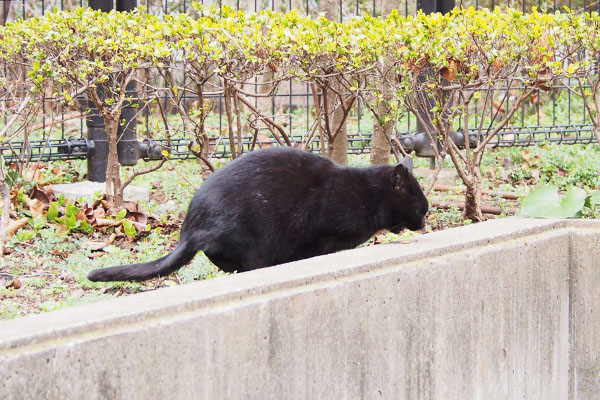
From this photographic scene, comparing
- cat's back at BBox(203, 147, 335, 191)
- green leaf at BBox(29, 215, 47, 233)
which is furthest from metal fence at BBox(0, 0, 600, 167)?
cat's back at BBox(203, 147, 335, 191)

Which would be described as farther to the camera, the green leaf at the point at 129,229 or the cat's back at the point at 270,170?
the green leaf at the point at 129,229

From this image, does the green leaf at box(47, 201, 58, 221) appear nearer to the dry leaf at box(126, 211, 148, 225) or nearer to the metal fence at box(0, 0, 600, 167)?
the dry leaf at box(126, 211, 148, 225)

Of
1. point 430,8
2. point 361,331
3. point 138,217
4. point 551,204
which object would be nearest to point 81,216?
point 138,217

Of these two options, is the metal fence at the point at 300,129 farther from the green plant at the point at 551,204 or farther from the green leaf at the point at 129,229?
the green plant at the point at 551,204

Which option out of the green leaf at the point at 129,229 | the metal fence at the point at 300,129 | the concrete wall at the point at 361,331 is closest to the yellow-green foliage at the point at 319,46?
the metal fence at the point at 300,129

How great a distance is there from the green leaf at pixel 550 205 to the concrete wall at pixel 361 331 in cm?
30

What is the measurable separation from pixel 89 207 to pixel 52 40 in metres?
1.30

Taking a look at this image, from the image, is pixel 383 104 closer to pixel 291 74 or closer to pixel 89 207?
pixel 291 74

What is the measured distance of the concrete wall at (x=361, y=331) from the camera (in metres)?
2.49

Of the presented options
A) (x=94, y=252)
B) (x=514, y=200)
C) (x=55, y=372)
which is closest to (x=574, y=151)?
(x=514, y=200)

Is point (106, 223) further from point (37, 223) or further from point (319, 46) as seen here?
point (319, 46)

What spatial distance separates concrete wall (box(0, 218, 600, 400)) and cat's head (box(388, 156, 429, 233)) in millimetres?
470

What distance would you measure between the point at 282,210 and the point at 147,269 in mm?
748

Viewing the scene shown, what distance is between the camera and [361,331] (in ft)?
10.8
